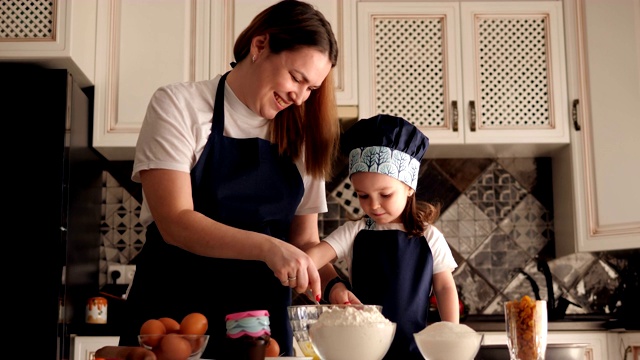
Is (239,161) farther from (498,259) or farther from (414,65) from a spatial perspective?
(498,259)

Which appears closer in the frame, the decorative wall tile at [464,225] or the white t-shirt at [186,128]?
the white t-shirt at [186,128]

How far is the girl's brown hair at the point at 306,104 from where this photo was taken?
5.84 feet

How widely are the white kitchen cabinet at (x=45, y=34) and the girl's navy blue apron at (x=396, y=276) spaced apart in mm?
1644

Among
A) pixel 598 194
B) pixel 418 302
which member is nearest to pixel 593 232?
pixel 598 194

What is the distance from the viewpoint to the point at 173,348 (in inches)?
48.3

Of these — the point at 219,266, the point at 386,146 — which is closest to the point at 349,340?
the point at 219,266

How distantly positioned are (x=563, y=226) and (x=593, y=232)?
0.23 m

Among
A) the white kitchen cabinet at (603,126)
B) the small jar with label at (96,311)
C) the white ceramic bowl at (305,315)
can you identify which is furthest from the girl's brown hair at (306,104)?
the white kitchen cabinet at (603,126)

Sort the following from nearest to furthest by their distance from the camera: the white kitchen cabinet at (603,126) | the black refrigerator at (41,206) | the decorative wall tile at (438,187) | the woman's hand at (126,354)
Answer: the woman's hand at (126,354)
the black refrigerator at (41,206)
the white kitchen cabinet at (603,126)
the decorative wall tile at (438,187)

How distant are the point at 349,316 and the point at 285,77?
Result: 625mm

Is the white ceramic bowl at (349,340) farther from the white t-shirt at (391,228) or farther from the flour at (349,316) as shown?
the white t-shirt at (391,228)

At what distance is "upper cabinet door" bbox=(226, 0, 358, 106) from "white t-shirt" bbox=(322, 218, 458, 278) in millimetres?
1343

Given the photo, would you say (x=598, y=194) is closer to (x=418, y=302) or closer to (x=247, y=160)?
(x=418, y=302)

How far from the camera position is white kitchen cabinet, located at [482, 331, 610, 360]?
10.4 feet
